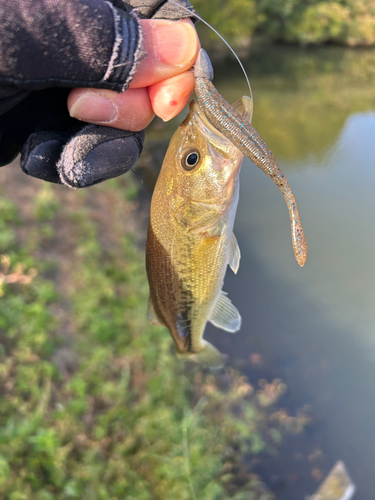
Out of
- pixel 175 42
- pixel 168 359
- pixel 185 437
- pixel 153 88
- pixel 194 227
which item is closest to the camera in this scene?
pixel 175 42

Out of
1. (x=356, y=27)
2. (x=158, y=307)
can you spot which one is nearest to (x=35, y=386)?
(x=158, y=307)

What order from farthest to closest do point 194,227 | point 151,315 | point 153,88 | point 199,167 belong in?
point 151,315
point 194,227
point 199,167
point 153,88

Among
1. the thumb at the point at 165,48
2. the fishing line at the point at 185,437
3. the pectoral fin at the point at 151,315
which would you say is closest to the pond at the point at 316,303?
the fishing line at the point at 185,437

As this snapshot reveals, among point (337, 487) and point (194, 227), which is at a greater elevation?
point (194, 227)

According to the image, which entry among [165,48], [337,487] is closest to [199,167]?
[165,48]

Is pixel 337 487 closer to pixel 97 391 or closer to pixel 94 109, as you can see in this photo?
pixel 97 391

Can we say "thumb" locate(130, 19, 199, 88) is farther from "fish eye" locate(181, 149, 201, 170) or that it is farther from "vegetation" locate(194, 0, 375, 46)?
"vegetation" locate(194, 0, 375, 46)

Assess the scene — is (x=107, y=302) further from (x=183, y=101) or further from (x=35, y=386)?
(x=183, y=101)
